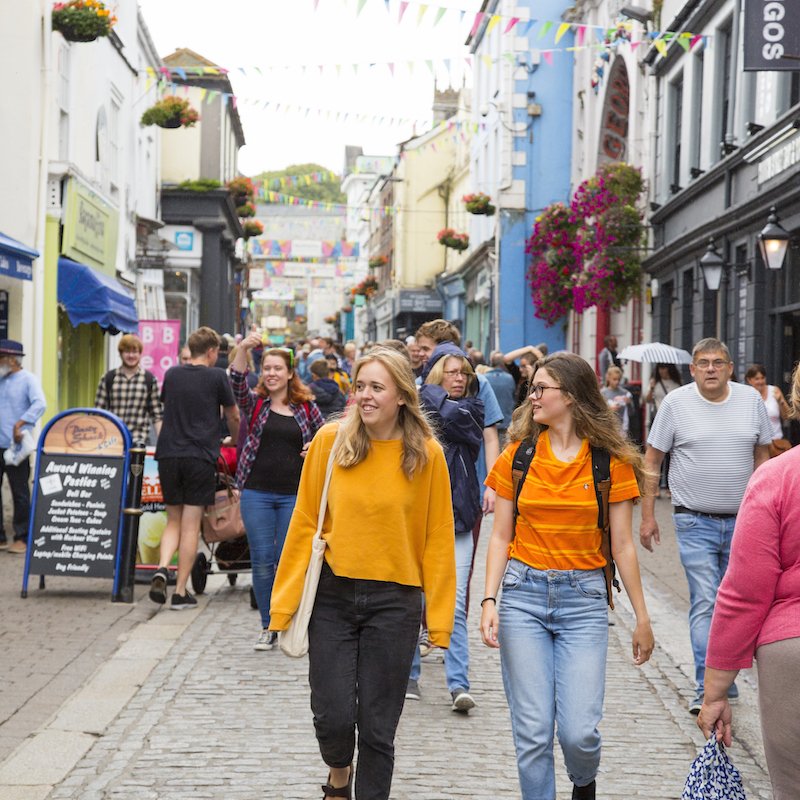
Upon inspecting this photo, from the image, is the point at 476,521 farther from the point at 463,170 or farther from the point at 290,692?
the point at 463,170

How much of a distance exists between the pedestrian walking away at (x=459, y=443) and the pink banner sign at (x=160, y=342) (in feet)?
45.5

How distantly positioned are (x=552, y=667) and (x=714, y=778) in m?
1.28

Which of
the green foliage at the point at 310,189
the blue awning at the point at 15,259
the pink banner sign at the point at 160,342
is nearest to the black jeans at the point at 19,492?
the blue awning at the point at 15,259

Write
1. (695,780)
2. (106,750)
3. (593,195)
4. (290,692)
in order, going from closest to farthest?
(695,780) < (106,750) < (290,692) < (593,195)

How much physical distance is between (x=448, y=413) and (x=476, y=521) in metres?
0.66

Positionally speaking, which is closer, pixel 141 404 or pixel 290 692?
pixel 290 692

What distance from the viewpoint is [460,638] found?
6.90 meters

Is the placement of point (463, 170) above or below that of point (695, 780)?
above

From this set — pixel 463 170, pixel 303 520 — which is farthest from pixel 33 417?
pixel 463 170

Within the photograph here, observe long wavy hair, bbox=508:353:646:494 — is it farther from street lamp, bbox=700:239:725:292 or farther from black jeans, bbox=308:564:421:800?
street lamp, bbox=700:239:725:292

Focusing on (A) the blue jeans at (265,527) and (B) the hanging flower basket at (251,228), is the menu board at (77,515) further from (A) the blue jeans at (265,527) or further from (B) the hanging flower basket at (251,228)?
(B) the hanging flower basket at (251,228)

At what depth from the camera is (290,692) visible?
7078 millimetres

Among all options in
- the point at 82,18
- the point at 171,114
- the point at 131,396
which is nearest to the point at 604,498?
the point at 131,396

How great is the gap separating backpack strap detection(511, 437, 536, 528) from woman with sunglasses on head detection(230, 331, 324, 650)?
3.53m
